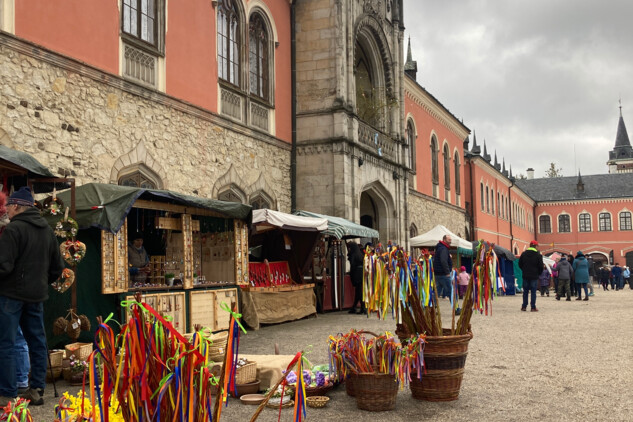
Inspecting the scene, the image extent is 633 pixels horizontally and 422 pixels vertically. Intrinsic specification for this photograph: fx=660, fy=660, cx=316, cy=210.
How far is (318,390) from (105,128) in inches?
271

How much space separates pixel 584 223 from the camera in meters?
66.9

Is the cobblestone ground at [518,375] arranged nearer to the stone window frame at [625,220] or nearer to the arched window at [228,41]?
the arched window at [228,41]

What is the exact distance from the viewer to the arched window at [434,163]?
30.5 meters

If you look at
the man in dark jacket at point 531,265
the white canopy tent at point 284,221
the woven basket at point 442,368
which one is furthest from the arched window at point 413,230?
the woven basket at point 442,368

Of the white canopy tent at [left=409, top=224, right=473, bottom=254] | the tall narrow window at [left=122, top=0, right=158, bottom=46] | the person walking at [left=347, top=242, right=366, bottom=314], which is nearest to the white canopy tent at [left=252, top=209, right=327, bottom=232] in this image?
the person walking at [left=347, top=242, right=366, bottom=314]

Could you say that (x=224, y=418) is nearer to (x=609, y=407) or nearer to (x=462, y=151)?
(x=609, y=407)

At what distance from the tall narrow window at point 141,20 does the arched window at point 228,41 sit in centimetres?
226

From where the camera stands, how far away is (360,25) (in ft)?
63.1

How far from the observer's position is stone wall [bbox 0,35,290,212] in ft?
30.4

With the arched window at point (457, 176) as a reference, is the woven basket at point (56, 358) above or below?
below

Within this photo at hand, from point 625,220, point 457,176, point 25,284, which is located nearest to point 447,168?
point 457,176

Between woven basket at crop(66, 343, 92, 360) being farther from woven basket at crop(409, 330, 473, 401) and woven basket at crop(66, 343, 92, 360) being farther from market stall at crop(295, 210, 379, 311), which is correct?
market stall at crop(295, 210, 379, 311)

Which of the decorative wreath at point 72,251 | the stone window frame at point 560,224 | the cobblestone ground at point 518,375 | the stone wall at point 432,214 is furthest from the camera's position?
the stone window frame at point 560,224

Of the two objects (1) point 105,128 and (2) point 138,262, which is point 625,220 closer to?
(1) point 105,128
